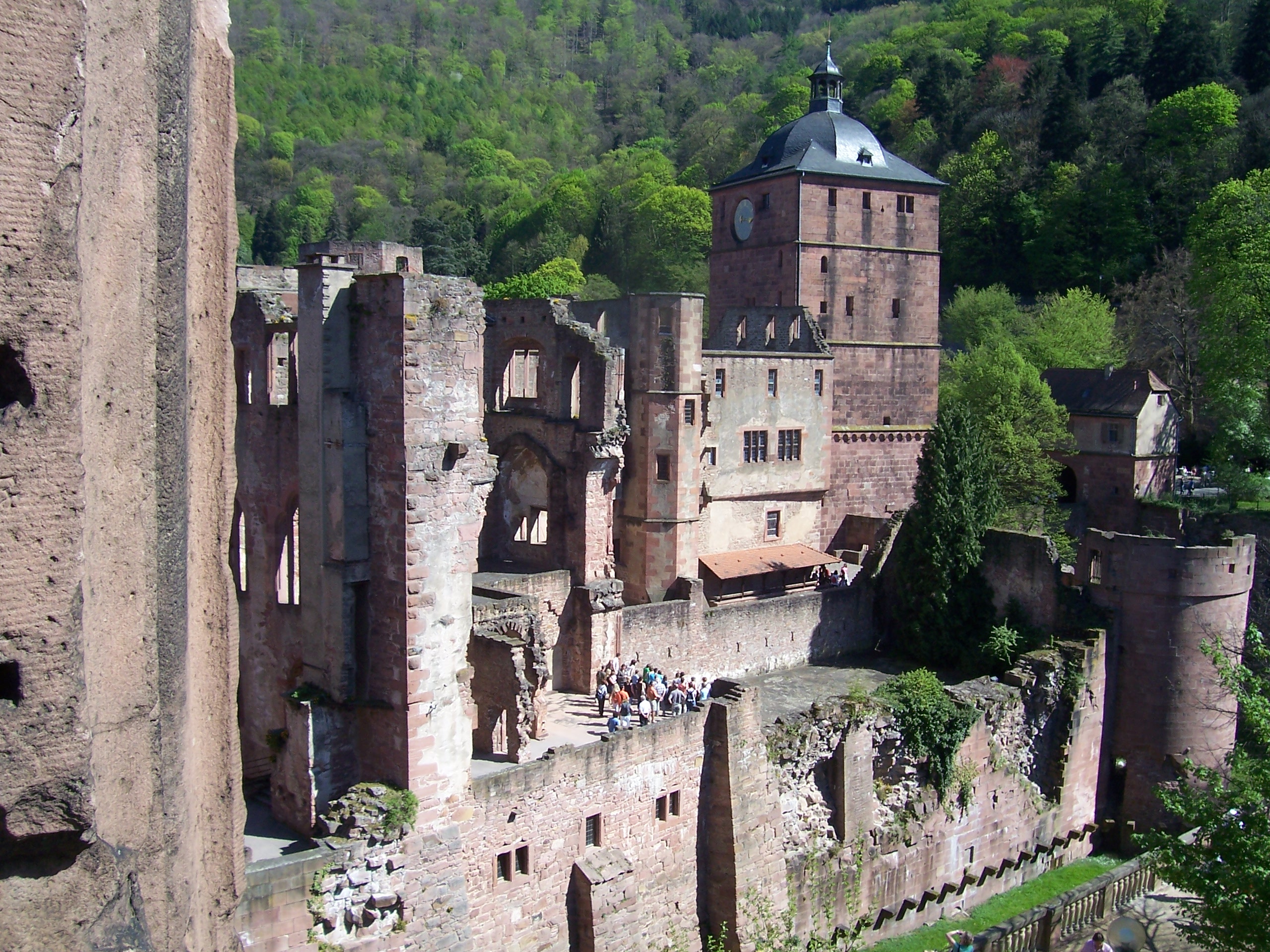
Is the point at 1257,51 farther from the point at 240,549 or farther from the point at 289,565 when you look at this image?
the point at 240,549

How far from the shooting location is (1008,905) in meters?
23.7

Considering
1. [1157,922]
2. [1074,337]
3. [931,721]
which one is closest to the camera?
[1157,922]

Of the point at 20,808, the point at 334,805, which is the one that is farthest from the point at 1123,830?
the point at 20,808

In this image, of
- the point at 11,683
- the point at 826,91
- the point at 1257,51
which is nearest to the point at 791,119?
the point at 1257,51

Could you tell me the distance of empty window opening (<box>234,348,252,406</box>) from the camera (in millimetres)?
18031

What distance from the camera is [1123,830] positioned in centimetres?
2608

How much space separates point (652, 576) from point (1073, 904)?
12.2 m

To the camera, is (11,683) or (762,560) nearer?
(11,683)

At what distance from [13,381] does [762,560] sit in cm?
2638

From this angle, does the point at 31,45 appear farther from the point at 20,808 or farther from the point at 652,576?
the point at 652,576

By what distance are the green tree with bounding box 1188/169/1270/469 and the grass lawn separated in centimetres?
1484

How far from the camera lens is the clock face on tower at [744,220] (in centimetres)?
3747

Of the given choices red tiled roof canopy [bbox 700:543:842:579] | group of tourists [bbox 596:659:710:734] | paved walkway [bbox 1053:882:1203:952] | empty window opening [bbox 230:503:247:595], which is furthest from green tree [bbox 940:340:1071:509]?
empty window opening [bbox 230:503:247:595]

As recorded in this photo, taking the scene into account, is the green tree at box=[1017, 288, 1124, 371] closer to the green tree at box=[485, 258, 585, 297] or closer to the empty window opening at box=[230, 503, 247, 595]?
the green tree at box=[485, 258, 585, 297]
